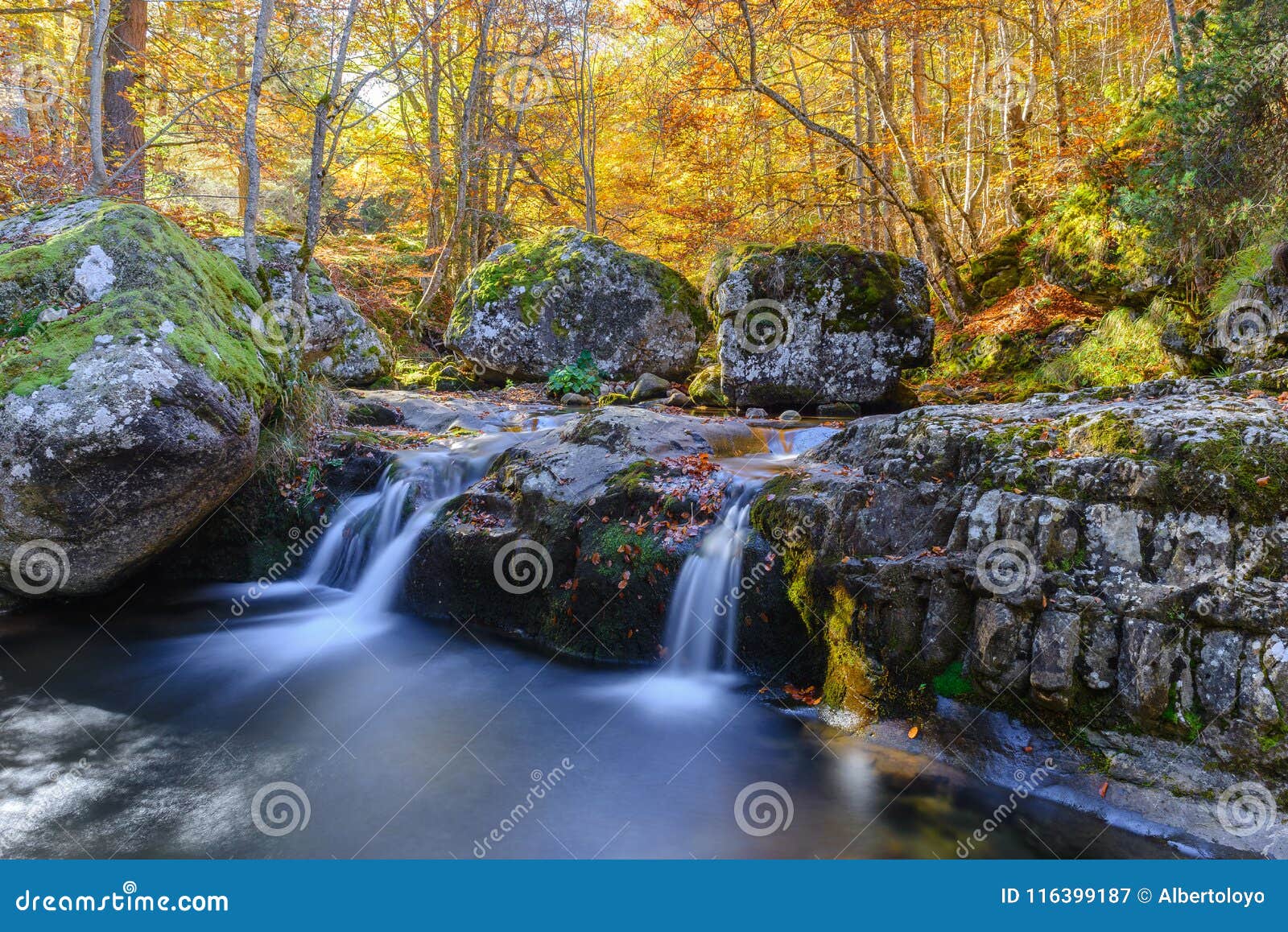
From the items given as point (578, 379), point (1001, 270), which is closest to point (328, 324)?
point (578, 379)

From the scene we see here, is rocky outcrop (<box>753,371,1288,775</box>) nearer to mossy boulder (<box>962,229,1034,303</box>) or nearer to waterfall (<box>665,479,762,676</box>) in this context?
waterfall (<box>665,479,762,676</box>)

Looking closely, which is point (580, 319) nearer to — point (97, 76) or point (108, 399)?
point (97, 76)

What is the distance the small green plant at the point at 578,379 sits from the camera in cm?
1157

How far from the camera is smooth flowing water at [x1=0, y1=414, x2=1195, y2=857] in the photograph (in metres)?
3.49

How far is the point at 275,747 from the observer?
4.31 meters

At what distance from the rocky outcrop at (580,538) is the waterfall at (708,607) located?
0.10 meters

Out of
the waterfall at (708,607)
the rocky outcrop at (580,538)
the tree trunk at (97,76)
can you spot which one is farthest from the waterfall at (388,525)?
the tree trunk at (97,76)

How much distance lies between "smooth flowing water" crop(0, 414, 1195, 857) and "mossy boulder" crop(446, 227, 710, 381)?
22.2ft

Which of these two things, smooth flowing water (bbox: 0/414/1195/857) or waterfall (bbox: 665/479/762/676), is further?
waterfall (bbox: 665/479/762/676)

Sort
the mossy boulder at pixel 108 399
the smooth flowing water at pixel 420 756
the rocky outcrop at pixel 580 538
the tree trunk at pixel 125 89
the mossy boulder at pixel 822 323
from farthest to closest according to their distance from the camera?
1. the tree trunk at pixel 125 89
2. the mossy boulder at pixel 822 323
3. the rocky outcrop at pixel 580 538
4. the mossy boulder at pixel 108 399
5. the smooth flowing water at pixel 420 756

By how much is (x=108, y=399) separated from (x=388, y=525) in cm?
245

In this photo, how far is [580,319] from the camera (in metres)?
12.1

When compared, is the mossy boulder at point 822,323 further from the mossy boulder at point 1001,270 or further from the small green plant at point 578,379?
the mossy boulder at point 1001,270

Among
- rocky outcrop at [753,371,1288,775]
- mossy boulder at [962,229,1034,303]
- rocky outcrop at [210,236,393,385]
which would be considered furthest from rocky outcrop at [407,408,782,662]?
mossy boulder at [962,229,1034,303]
